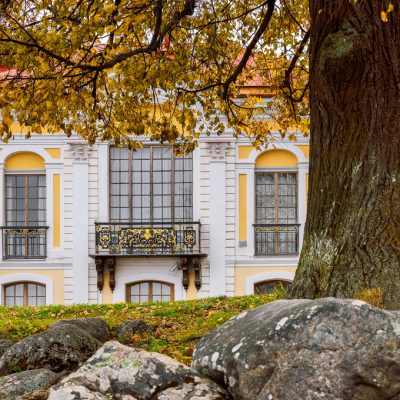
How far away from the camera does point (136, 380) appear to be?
4562 millimetres

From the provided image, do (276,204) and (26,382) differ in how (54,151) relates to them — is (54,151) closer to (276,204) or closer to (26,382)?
(276,204)

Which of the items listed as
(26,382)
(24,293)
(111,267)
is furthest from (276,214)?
(26,382)

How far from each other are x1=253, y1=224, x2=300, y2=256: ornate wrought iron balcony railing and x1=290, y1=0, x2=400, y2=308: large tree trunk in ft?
55.5

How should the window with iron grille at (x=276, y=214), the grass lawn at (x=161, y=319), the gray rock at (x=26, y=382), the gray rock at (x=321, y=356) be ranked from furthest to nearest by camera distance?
1. the window with iron grille at (x=276, y=214)
2. the grass lawn at (x=161, y=319)
3. the gray rock at (x=26, y=382)
4. the gray rock at (x=321, y=356)

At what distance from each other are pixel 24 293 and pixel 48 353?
18318 millimetres

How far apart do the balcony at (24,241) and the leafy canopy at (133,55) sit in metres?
11.1

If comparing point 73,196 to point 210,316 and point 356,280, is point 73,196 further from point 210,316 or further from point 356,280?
point 356,280

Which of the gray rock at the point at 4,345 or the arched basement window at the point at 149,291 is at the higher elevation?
the gray rock at the point at 4,345

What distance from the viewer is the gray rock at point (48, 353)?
7879 mm

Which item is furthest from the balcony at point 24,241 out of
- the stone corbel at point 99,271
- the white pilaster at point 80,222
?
the stone corbel at point 99,271

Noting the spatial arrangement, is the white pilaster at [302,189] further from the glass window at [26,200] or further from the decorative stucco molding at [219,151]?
the glass window at [26,200]

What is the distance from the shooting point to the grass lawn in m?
8.91

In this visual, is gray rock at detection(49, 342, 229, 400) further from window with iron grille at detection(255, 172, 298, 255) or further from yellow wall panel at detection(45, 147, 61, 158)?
yellow wall panel at detection(45, 147, 61, 158)

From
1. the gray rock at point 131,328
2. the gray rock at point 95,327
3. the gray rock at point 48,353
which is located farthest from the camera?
the gray rock at point 131,328
